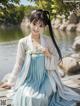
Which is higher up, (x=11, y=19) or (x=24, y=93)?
(x=11, y=19)

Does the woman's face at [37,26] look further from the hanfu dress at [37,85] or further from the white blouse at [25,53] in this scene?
the hanfu dress at [37,85]

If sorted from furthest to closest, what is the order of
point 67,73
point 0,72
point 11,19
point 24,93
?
point 11,19 → point 0,72 → point 67,73 → point 24,93

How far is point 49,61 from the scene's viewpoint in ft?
18.2

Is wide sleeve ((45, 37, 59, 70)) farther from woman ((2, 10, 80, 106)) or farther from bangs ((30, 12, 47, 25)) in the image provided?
bangs ((30, 12, 47, 25))

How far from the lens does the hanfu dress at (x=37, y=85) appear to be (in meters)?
5.27

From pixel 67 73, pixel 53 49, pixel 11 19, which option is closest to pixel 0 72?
pixel 67 73

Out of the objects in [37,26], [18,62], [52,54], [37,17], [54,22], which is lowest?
[18,62]

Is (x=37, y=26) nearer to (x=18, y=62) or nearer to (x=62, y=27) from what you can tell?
(x=18, y=62)

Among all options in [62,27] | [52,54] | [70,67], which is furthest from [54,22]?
[52,54]

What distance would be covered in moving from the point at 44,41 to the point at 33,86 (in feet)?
2.36

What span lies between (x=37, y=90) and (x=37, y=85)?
81 mm

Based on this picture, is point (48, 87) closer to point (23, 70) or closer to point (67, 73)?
point (23, 70)

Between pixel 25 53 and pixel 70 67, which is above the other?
pixel 70 67

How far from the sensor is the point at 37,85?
211 inches
